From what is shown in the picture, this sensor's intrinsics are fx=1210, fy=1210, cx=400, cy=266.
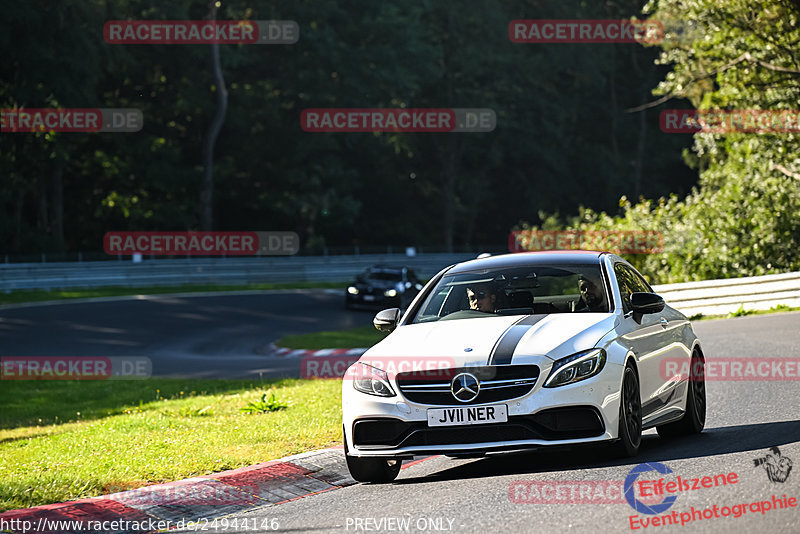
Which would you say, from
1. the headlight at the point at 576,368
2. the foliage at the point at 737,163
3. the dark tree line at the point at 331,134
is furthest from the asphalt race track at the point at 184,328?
the dark tree line at the point at 331,134

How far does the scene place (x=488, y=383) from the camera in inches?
320

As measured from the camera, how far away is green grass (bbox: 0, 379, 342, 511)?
29.1ft

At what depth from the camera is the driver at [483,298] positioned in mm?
9547

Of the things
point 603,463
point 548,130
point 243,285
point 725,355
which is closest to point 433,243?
point 548,130

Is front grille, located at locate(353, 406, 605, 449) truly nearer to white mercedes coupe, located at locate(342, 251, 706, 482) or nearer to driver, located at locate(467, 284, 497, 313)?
white mercedes coupe, located at locate(342, 251, 706, 482)

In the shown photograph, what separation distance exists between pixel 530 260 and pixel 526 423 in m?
2.16

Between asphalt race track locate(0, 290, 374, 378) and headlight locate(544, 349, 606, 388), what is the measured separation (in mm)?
12076

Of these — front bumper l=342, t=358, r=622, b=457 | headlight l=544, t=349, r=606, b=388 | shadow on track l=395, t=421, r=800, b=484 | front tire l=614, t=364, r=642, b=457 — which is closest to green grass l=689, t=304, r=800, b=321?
shadow on track l=395, t=421, r=800, b=484

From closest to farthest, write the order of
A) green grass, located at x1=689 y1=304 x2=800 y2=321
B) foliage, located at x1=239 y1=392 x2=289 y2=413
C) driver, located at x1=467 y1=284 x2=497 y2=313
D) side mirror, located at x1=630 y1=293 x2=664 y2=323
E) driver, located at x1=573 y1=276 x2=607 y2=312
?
side mirror, located at x1=630 y1=293 x2=664 y2=323
driver, located at x1=573 y1=276 x2=607 y2=312
driver, located at x1=467 y1=284 x2=497 y2=313
foliage, located at x1=239 y1=392 x2=289 y2=413
green grass, located at x1=689 y1=304 x2=800 y2=321

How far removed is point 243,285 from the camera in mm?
52188

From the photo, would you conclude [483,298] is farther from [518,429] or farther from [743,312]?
[743,312]

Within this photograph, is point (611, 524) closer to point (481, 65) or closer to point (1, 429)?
point (1, 429)

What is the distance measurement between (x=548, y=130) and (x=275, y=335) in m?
52.1

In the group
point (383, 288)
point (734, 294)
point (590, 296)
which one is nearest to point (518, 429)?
point (590, 296)
